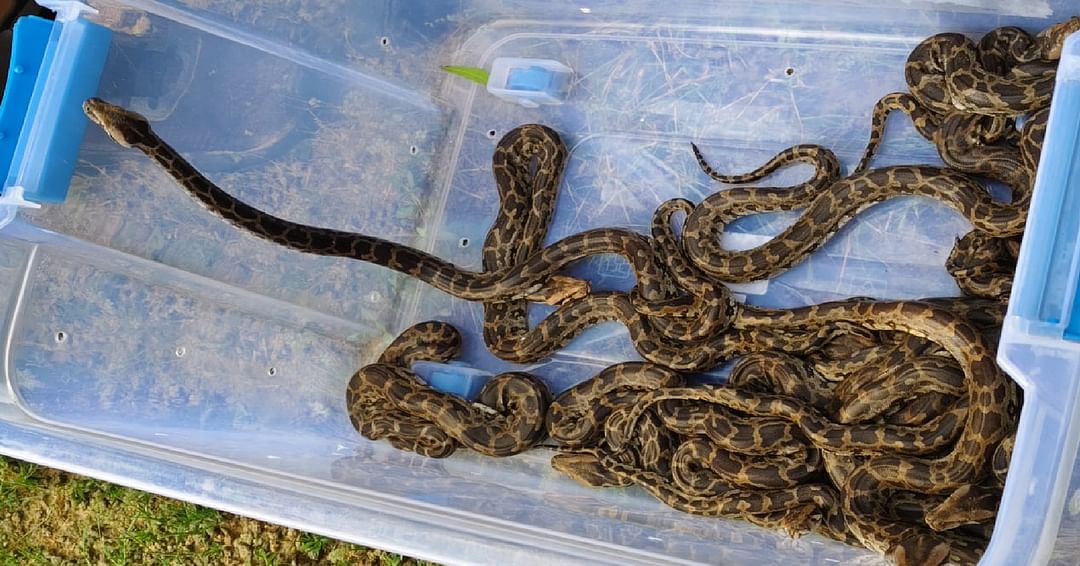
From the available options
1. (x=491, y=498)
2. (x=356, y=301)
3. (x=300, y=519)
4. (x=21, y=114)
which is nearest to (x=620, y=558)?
(x=491, y=498)

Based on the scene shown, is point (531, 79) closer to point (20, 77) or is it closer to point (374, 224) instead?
point (374, 224)

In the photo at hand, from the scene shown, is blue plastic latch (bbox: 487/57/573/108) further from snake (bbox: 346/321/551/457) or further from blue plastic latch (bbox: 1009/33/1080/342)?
blue plastic latch (bbox: 1009/33/1080/342)

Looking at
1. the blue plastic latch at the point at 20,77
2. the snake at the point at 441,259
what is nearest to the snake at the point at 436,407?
the snake at the point at 441,259

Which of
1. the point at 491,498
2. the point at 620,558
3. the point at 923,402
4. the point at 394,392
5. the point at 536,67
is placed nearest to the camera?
the point at 620,558

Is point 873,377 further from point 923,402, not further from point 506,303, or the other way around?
point 506,303

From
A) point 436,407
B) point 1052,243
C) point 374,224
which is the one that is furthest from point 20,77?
point 1052,243
